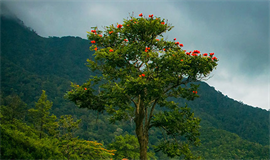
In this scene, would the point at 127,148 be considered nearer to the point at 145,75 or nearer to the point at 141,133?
the point at 141,133

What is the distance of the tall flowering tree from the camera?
702 centimetres

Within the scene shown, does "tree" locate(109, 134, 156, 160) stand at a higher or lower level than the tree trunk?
lower

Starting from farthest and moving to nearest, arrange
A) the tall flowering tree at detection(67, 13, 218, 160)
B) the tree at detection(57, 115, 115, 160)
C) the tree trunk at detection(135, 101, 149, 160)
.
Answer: the tree at detection(57, 115, 115, 160) < the tree trunk at detection(135, 101, 149, 160) < the tall flowering tree at detection(67, 13, 218, 160)

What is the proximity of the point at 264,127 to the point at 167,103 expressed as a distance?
119218 millimetres

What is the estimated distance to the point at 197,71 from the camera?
7.43m

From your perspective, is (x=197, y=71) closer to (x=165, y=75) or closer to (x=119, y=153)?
(x=165, y=75)

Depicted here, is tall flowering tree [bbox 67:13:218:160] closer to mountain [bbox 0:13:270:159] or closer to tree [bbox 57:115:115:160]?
tree [bbox 57:115:115:160]

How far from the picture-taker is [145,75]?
6.68 m

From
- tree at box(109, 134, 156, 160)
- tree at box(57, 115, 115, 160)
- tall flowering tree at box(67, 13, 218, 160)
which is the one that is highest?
tall flowering tree at box(67, 13, 218, 160)

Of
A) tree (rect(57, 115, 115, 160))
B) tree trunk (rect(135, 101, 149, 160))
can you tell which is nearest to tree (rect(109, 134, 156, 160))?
tree (rect(57, 115, 115, 160))

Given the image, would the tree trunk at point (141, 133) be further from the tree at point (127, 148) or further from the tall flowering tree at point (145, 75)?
the tree at point (127, 148)

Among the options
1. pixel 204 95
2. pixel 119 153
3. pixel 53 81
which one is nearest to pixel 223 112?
pixel 204 95

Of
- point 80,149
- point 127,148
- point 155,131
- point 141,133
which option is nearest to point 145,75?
point 141,133

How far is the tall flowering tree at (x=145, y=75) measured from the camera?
7.02 metres
